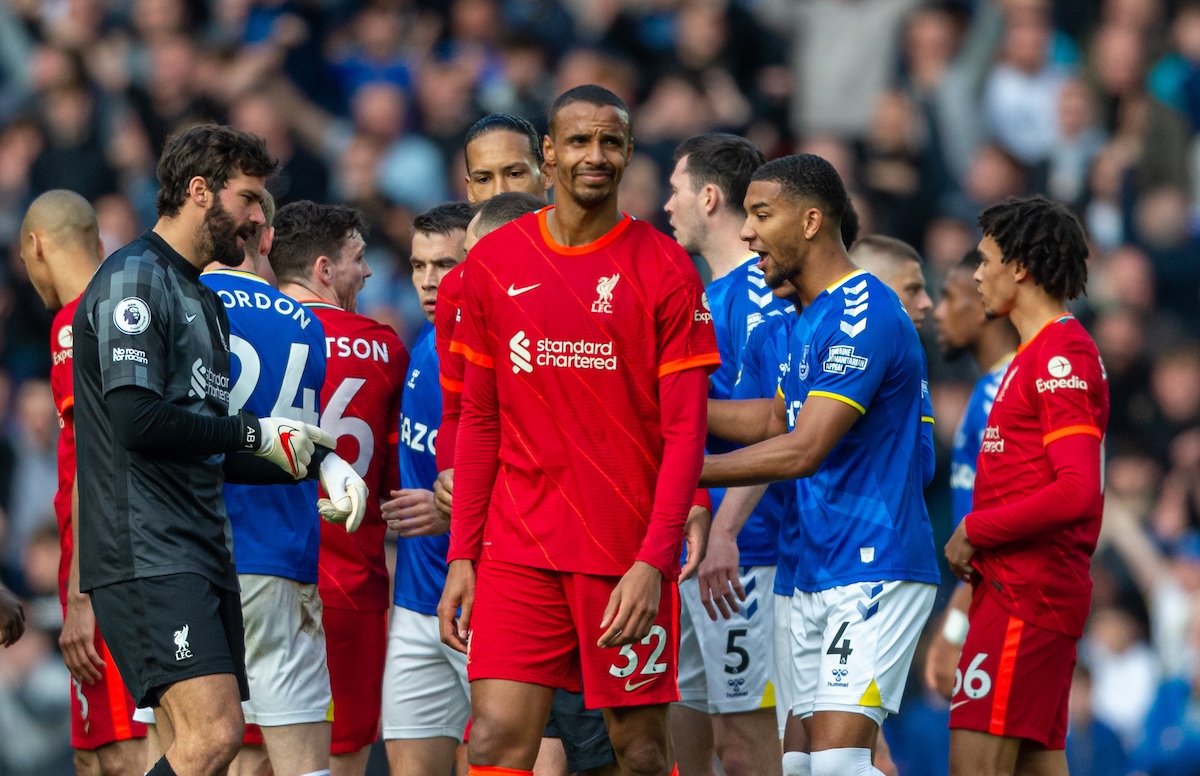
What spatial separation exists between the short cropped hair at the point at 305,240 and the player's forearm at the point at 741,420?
2.00 m

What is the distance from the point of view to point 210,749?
16.1 feet

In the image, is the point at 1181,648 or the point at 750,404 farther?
the point at 1181,648

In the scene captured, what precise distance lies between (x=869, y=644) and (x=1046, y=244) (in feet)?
6.34

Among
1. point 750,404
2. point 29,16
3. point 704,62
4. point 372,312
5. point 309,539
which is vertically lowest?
point 309,539

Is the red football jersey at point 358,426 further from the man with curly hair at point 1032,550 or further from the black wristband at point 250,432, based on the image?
the man with curly hair at point 1032,550

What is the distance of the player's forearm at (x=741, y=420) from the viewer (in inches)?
233

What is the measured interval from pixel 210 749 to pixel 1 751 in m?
5.82

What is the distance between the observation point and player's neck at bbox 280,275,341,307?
6754 mm

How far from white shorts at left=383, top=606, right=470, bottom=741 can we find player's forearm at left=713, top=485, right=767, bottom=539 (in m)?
1.36

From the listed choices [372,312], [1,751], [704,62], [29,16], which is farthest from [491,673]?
[29,16]

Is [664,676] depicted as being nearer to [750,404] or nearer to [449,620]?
[449,620]

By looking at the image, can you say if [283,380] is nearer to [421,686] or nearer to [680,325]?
[421,686]

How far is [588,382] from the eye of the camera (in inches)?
188

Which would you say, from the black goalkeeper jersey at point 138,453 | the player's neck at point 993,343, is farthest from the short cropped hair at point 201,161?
the player's neck at point 993,343
